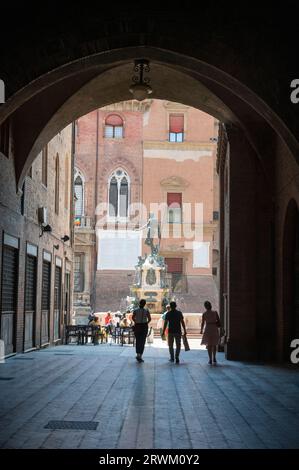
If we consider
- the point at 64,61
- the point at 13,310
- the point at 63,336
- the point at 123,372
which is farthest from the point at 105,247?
the point at 64,61

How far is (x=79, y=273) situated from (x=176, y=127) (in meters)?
12.2

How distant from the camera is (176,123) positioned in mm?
48062

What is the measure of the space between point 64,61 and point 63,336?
1641 centimetres

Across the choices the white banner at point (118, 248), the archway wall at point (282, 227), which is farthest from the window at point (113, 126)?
the archway wall at point (282, 227)

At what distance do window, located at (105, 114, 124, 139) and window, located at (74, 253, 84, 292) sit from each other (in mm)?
8849

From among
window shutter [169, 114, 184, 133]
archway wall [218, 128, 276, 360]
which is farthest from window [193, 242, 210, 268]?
archway wall [218, 128, 276, 360]

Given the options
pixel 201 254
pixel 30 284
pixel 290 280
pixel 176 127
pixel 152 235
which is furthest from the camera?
pixel 176 127

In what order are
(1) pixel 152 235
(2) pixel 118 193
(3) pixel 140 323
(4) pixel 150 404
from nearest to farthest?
1. (4) pixel 150 404
2. (3) pixel 140 323
3. (1) pixel 152 235
4. (2) pixel 118 193

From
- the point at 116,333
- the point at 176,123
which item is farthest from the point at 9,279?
the point at 176,123

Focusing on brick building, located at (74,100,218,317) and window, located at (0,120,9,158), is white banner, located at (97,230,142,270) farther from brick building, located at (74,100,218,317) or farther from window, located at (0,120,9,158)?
window, located at (0,120,9,158)

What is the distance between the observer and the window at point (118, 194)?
47344mm

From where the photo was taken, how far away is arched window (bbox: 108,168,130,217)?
47.3 m

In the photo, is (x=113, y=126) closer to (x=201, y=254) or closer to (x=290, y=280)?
(x=201, y=254)
